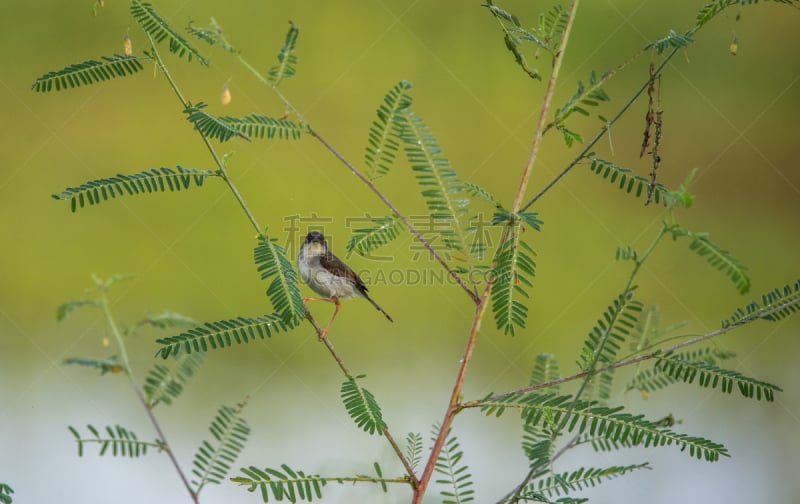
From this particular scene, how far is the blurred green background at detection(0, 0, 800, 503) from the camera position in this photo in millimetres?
4953

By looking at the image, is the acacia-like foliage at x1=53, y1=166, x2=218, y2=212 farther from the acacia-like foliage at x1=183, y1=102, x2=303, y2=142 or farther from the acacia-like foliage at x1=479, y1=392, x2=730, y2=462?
the acacia-like foliage at x1=479, y1=392, x2=730, y2=462

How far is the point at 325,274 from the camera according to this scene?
4.39 m

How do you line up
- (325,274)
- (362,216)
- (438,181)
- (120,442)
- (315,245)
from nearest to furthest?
(120,442)
(438,181)
(325,274)
(315,245)
(362,216)

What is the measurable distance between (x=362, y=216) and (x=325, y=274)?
2435 millimetres

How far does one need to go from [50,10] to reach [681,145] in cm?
615

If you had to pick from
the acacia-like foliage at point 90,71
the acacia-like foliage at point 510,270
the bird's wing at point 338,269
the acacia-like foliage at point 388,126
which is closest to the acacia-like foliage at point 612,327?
the acacia-like foliage at point 510,270

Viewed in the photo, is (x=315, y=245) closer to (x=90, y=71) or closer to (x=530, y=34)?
(x=90, y=71)

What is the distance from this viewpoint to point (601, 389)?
267cm

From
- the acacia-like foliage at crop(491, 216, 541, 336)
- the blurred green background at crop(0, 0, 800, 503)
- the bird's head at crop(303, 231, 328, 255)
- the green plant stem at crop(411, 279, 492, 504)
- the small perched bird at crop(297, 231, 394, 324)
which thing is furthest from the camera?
the blurred green background at crop(0, 0, 800, 503)

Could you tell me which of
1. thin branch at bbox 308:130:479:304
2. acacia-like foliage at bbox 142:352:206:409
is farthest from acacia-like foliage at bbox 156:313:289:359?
thin branch at bbox 308:130:479:304

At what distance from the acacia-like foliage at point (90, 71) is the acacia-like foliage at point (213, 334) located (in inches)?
25.0

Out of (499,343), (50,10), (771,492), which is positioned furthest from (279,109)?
(771,492)

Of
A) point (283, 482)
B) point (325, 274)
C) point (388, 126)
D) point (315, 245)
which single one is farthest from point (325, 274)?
point (283, 482)

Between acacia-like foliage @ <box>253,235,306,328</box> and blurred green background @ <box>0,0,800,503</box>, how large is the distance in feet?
5.46
